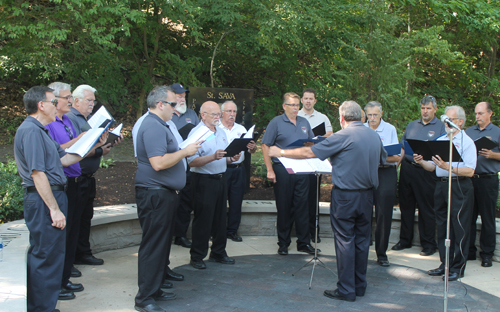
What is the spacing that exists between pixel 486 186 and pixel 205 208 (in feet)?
11.5

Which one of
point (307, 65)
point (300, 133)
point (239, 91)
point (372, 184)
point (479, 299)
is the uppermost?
point (307, 65)

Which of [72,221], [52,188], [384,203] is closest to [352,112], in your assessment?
[384,203]

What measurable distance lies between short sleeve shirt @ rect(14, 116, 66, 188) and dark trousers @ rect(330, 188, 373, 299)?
2.64 meters

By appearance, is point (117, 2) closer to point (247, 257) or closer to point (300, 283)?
point (247, 257)

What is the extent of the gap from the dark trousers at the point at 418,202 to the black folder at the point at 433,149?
1.21 m

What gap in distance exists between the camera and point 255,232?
6.59 meters

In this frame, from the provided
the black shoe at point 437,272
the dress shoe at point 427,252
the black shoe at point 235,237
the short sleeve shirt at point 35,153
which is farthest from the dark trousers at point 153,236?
the dress shoe at point 427,252

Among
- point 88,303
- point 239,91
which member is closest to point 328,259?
point 88,303

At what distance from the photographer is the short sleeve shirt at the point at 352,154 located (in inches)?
166

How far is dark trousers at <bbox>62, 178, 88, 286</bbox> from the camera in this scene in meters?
4.21

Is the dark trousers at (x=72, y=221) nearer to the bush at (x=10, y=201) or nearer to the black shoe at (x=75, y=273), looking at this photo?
the black shoe at (x=75, y=273)

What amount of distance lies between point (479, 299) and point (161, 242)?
3245 millimetres

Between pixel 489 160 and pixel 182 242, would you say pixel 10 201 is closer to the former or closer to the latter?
pixel 182 242

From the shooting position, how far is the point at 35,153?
330cm
